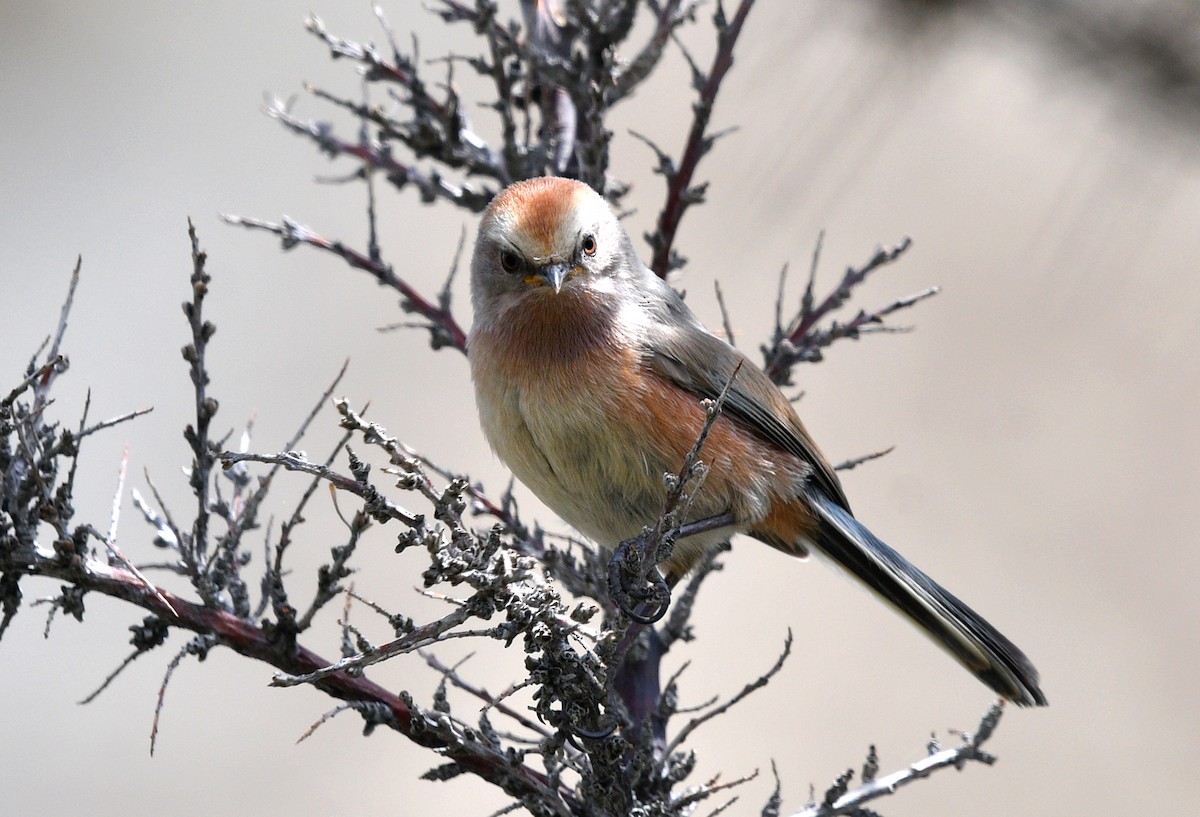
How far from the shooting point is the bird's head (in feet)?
11.2

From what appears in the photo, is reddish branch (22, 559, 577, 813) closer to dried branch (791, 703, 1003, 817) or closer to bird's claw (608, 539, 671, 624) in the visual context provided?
bird's claw (608, 539, 671, 624)

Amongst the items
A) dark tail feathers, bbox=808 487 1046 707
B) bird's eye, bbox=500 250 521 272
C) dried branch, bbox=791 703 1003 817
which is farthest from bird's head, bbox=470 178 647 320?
dried branch, bbox=791 703 1003 817

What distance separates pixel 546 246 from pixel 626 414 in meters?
0.57

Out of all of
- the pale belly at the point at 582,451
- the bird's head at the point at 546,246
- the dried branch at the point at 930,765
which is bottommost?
the dried branch at the point at 930,765

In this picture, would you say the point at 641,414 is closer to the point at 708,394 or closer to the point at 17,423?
the point at 708,394

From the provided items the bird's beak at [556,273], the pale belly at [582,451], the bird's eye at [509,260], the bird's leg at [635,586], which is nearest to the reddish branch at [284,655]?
the bird's leg at [635,586]

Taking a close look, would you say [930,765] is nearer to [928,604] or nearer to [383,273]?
[928,604]

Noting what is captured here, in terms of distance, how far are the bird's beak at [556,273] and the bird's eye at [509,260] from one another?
10 centimetres

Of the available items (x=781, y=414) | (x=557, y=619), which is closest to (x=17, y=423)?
(x=557, y=619)

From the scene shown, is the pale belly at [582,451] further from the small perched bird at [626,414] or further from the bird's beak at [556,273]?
the bird's beak at [556,273]

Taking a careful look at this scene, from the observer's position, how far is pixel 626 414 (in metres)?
3.28

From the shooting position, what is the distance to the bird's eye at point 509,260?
351cm

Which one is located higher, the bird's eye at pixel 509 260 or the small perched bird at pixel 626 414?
the bird's eye at pixel 509 260

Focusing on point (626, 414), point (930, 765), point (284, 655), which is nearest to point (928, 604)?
point (930, 765)
